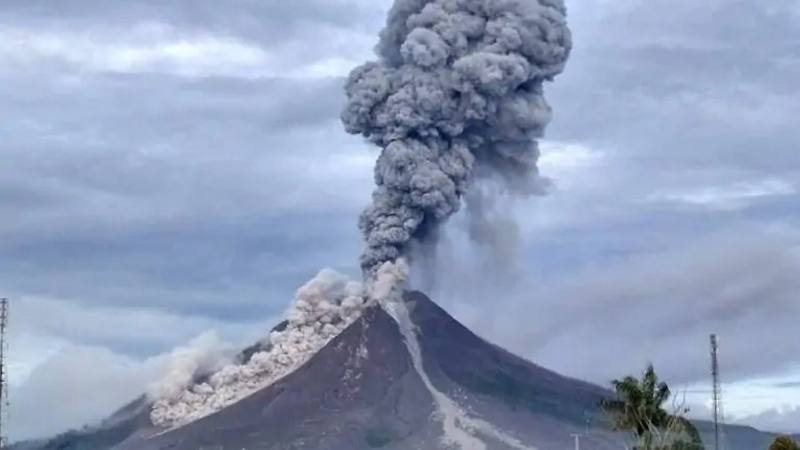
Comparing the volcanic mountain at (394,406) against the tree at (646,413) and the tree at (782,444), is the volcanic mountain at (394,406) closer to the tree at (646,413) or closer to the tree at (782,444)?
the tree at (646,413)

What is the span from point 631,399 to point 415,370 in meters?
115

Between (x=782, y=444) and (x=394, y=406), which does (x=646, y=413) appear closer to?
(x=782, y=444)

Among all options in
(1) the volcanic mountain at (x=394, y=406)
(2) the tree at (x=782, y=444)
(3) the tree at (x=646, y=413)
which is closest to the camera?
(2) the tree at (x=782, y=444)

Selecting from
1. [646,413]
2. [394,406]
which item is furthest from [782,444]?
[394,406]

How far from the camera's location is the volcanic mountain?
173 meters

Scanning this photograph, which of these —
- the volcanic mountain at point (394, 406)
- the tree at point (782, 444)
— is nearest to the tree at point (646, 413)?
the tree at point (782, 444)

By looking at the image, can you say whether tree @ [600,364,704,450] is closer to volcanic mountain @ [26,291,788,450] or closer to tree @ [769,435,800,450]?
tree @ [769,435,800,450]

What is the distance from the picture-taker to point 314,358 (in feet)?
575

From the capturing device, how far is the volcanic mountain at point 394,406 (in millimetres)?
173250

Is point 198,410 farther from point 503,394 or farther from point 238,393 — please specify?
point 503,394

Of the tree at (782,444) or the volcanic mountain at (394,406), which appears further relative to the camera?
the volcanic mountain at (394,406)

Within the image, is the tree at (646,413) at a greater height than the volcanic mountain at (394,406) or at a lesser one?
lesser

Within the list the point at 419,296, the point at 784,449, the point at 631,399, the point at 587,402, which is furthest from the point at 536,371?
the point at 784,449

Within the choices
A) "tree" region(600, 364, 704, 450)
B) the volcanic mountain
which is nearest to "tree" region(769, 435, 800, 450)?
"tree" region(600, 364, 704, 450)
